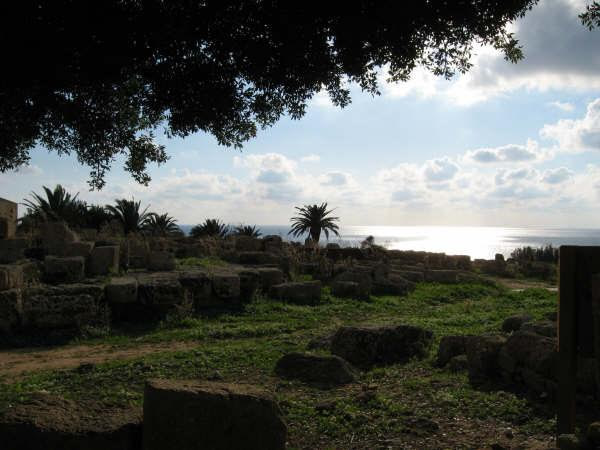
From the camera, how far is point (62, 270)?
40.7 ft

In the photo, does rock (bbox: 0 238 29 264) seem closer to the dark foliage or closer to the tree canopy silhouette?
the tree canopy silhouette

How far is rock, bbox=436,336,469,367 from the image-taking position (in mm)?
7547

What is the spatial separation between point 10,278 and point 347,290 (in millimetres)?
7951

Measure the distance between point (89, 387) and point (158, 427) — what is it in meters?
3.14

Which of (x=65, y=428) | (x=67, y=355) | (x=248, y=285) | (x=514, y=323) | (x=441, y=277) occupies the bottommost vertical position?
(x=67, y=355)

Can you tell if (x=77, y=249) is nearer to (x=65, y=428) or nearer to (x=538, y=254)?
(x=65, y=428)

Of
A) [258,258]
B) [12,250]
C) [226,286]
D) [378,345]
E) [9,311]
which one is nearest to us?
[378,345]

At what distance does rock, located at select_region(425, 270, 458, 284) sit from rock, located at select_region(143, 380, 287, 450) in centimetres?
1535

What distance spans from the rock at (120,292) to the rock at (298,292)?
11.7ft

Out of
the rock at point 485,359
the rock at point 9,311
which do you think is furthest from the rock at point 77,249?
the rock at point 485,359

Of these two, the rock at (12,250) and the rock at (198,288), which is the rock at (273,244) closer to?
the rock at (198,288)

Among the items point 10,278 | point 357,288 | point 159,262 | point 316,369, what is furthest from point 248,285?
point 316,369

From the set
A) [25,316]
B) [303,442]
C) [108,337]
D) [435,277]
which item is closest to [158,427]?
[303,442]

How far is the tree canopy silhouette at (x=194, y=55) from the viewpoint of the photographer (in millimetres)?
5840
